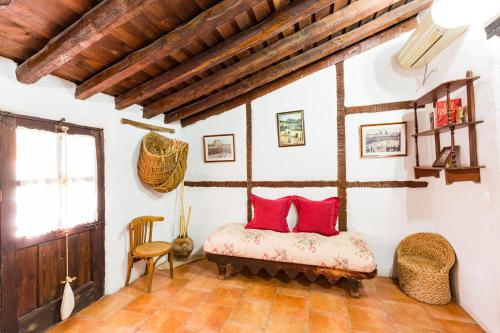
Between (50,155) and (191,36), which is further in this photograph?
(50,155)

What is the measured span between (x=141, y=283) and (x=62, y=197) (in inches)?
56.0

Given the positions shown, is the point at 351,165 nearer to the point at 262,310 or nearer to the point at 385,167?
the point at 385,167

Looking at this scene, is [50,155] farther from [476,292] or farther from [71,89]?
[476,292]

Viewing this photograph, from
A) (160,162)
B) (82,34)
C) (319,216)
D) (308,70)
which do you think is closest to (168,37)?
(82,34)

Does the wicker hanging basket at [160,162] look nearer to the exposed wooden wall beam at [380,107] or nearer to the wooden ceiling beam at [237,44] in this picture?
the wooden ceiling beam at [237,44]

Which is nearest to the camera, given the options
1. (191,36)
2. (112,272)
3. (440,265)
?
(191,36)

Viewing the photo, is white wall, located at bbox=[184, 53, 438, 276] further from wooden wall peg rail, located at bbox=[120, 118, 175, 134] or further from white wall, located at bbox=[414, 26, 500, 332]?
white wall, located at bbox=[414, 26, 500, 332]

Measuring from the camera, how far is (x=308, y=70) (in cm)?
322

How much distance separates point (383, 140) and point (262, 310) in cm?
249

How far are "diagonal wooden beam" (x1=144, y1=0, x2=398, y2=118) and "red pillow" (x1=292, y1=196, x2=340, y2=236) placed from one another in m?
1.87

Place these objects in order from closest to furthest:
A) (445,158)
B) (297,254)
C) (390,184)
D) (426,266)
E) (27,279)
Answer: (27,279)
(445,158)
(426,266)
(297,254)
(390,184)

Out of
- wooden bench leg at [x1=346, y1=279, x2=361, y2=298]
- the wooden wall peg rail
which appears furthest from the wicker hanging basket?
wooden bench leg at [x1=346, y1=279, x2=361, y2=298]

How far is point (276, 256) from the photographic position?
269 cm

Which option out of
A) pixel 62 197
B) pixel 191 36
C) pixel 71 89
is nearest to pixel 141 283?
pixel 62 197
